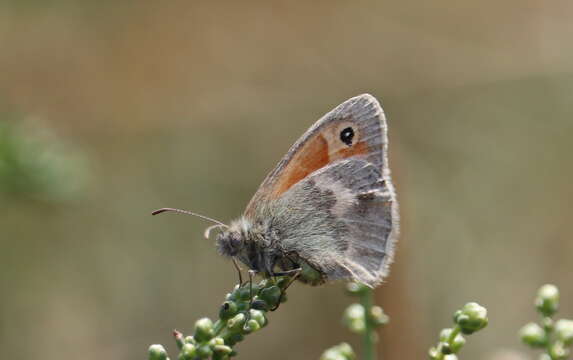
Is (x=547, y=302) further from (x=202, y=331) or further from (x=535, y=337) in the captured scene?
(x=202, y=331)

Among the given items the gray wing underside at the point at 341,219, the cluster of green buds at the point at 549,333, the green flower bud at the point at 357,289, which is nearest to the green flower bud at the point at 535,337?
the cluster of green buds at the point at 549,333

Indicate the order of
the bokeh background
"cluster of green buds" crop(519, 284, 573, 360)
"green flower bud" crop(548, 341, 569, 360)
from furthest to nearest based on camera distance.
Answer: the bokeh background → "cluster of green buds" crop(519, 284, 573, 360) → "green flower bud" crop(548, 341, 569, 360)

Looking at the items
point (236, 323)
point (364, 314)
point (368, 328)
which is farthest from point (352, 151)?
point (236, 323)

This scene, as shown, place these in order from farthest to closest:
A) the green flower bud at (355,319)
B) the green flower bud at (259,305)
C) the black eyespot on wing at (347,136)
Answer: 1. the black eyespot on wing at (347,136)
2. the green flower bud at (355,319)
3. the green flower bud at (259,305)

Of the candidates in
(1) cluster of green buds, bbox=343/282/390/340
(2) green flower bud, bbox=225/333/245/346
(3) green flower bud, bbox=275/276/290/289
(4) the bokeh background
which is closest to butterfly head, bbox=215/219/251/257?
(3) green flower bud, bbox=275/276/290/289

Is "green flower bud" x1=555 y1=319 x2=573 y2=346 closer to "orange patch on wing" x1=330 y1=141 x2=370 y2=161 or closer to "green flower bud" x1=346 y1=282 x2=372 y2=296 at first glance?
"green flower bud" x1=346 y1=282 x2=372 y2=296

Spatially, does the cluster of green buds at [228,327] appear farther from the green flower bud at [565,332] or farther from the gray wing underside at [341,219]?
the green flower bud at [565,332]
